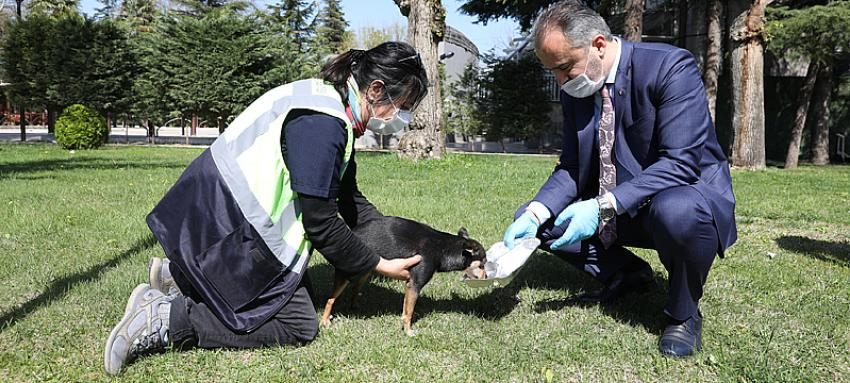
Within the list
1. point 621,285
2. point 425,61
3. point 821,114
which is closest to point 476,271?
point 621,285

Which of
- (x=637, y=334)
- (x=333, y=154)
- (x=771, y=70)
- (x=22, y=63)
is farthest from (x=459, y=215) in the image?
(x=22, y=63)

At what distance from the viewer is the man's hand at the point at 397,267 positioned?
3314 millimetres

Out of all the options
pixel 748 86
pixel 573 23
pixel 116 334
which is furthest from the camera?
pixel 748 86

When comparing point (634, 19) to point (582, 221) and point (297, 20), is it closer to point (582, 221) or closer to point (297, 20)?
point (582, 221)

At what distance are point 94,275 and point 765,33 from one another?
14.6 meters

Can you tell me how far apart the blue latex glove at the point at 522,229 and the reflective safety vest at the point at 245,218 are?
102cm

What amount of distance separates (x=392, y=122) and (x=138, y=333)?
1537 mm

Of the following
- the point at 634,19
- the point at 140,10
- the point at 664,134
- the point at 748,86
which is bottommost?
the point at 664,134

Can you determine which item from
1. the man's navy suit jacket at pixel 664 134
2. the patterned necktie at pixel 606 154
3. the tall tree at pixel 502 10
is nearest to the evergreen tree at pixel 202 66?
the tall tree at pixel 502 10

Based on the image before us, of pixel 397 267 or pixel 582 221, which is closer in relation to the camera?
pixel 582 221

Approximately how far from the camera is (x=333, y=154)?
116 inches

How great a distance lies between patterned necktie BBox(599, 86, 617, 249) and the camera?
3.48 m

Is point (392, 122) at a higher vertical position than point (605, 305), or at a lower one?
higher

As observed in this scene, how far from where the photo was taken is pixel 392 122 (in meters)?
3.29
